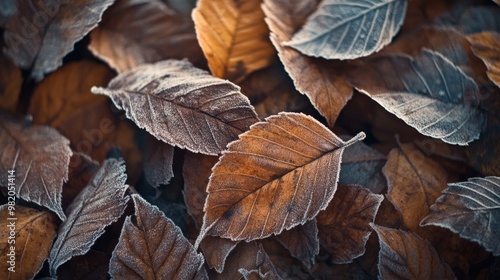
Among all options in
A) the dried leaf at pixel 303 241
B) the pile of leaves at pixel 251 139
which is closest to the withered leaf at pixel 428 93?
the pile of leaves at pixel 251 139

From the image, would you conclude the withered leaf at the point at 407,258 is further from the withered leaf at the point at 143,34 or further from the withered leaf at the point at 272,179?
the withered leaf at the point at 143,34

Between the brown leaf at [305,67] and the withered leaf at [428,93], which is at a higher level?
the brown leaf at [305,67]

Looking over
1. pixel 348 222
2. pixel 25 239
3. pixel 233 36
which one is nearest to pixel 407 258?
pixel 348 222

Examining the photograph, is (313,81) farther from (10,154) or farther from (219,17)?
(10,154)

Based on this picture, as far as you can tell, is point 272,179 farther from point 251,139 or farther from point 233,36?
point 233,36

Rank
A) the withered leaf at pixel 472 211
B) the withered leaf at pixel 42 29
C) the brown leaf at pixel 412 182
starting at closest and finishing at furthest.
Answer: the withered leaf at pixel 472 211, the brown leaf at pixel 412 182, the withered leaf at pixel 42 29

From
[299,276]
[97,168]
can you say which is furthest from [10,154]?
[299,276]

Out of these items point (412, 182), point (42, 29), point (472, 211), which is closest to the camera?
point (472, 211)
